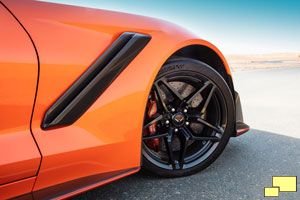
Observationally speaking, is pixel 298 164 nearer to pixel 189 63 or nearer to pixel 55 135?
pixel 189 63

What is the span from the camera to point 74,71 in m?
1.11

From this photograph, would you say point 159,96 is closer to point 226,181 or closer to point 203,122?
point 203,122

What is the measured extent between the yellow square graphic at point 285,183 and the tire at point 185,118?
410mm

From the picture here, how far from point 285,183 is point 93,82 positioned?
142cm

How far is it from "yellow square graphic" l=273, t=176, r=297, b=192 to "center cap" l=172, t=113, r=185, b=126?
72 centimetres

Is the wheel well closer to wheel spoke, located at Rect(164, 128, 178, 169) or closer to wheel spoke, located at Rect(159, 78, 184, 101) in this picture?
wheel spoke, located at Rect(159, 78, 184, 101)

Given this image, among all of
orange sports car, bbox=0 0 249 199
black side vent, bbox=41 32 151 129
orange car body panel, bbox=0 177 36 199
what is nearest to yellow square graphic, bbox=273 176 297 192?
orange sports car, bbox=0 0 249 199

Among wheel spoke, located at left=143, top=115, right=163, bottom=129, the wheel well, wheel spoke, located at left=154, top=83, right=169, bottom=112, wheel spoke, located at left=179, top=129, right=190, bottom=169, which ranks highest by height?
the wheel well

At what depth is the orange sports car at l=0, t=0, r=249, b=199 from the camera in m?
1.00

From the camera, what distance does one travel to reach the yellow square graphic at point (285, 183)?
1.59 meters

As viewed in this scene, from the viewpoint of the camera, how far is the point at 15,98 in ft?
3.26

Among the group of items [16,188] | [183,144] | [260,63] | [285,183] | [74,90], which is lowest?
[260,63]

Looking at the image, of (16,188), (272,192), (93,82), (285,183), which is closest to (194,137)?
(272,192)

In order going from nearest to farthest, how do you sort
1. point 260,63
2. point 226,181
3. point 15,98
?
point 15,98 < point 226,181 < point 260,63
